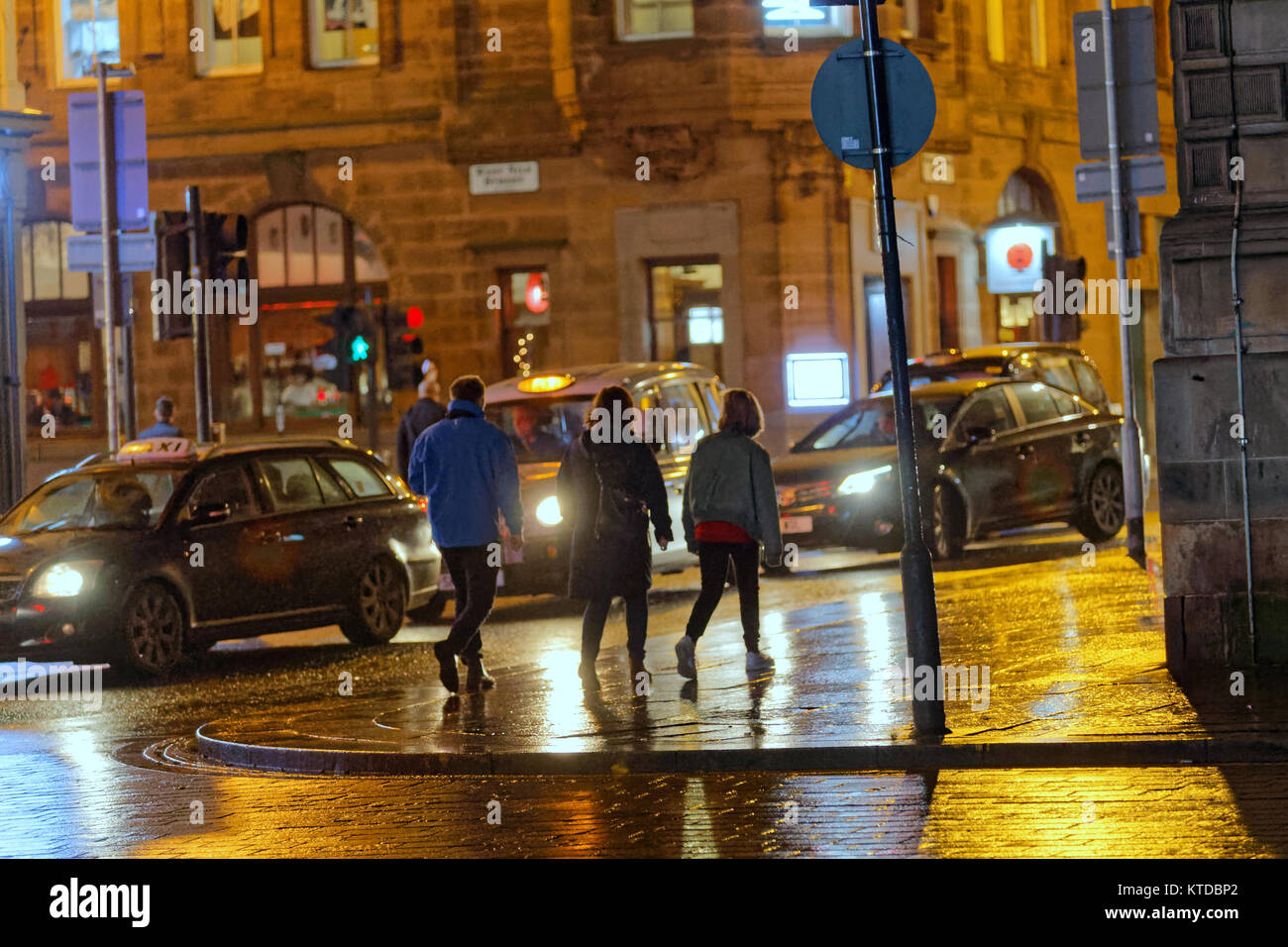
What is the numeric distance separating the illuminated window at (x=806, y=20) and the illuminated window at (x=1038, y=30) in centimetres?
561

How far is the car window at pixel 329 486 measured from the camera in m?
17.3

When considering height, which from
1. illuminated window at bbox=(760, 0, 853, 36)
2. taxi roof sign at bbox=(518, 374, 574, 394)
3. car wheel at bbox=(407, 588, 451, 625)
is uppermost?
illuminated window at bbox=(760, 0, 853, 36)

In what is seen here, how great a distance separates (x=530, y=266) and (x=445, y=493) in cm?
1799

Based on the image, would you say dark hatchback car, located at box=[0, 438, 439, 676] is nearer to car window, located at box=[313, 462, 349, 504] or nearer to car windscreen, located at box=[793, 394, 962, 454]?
car window, located at box=[313, 462, 349, 504]

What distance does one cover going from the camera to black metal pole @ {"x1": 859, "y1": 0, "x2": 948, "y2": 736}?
34.7 ft

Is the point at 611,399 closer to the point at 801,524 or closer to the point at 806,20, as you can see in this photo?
the point at 801,524

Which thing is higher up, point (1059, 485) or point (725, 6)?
point (725, 6)

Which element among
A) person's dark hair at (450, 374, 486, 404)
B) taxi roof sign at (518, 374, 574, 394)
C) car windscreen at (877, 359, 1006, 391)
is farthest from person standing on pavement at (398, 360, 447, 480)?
person's dark hair at (450, 374, 486, 404)

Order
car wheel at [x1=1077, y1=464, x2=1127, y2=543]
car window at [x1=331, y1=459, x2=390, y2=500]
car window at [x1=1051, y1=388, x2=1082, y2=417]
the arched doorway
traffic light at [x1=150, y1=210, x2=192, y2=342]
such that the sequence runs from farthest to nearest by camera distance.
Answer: the arched doorway → car window at [x1=1051, y1=388, x2=1082, y2=417] → car wheel at [x1=1077, y1=464, x2=1127, y2=543] → traffic light at [x1=150, y1=210, x2=192, y2=342] → car window at [x1=331, y1=459, x2=390, y2=500]

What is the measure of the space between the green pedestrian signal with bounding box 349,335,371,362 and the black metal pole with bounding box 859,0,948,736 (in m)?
13.3

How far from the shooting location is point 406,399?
31.3 meters
